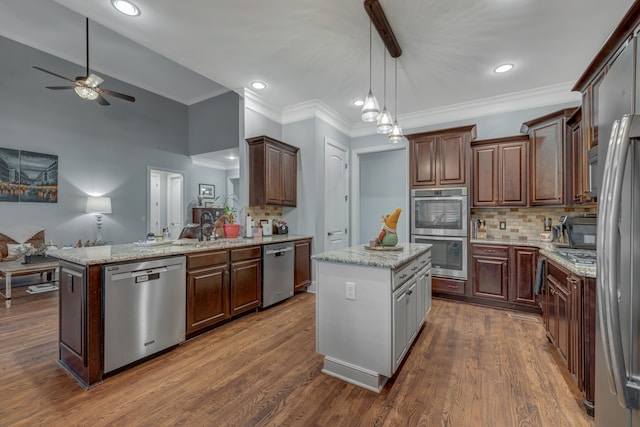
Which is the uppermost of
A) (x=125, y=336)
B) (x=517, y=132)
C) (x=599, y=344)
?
(x=517, y=132)

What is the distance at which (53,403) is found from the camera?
1861mm

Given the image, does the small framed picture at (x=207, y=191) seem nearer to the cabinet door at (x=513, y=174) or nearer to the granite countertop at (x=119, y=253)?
the granite countertop at (x=119, y=253)

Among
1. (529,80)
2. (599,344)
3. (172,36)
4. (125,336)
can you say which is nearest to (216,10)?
(172,36)

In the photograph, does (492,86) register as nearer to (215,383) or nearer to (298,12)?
(298,12)

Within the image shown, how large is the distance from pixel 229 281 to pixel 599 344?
2962 millimetres

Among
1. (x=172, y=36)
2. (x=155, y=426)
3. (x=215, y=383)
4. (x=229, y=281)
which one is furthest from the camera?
(x=229, y=281)

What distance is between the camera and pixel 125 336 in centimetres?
221

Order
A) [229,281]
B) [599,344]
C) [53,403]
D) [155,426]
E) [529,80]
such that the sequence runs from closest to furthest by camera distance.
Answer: [599,344], [155,426], [53,403], [229,281], [529,80]

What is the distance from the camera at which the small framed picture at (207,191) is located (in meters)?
6.95

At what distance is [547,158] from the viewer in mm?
3506

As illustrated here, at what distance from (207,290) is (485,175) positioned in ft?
12.9

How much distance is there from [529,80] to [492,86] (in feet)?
1.36

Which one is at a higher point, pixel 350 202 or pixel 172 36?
pixel 172 36

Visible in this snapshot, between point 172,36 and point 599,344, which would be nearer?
point 599,344
